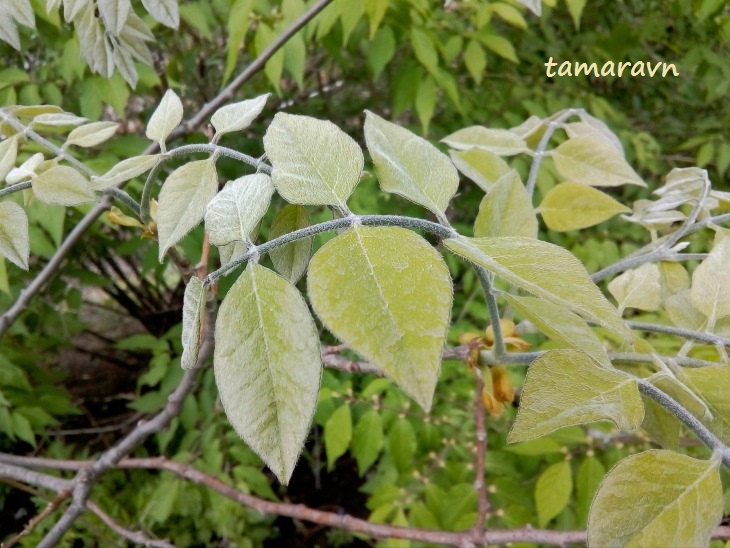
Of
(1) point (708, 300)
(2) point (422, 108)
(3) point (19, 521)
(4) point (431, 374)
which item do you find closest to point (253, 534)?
(3) point (19, 521)

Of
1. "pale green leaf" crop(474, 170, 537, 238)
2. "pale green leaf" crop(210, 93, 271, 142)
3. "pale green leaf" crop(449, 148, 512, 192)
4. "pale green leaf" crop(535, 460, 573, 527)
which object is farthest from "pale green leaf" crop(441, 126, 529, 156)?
"pale green leaf" crop(535, 460, 573, 527)

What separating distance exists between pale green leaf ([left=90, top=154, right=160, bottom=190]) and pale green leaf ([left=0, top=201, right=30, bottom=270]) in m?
0.07

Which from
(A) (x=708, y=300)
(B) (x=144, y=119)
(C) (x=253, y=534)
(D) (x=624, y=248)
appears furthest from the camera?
(B) (x=144, y=119)

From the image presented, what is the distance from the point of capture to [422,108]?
4.17 feet

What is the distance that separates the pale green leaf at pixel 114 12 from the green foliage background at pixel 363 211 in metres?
0.31

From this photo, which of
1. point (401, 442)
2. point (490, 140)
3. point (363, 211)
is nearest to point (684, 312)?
point (490, 140)

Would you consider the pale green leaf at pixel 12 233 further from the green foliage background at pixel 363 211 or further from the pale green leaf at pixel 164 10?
the green foliage background at pixel 363 211

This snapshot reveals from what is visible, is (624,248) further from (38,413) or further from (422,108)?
(38,413)

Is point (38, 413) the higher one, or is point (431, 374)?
point (431, 374)

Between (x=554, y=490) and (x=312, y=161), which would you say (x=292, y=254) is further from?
(x=554, y=490)

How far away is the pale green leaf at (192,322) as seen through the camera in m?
0.25

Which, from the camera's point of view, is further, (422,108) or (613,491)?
(422,108)

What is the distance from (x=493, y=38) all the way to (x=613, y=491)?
1269mm

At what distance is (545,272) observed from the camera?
24cm
